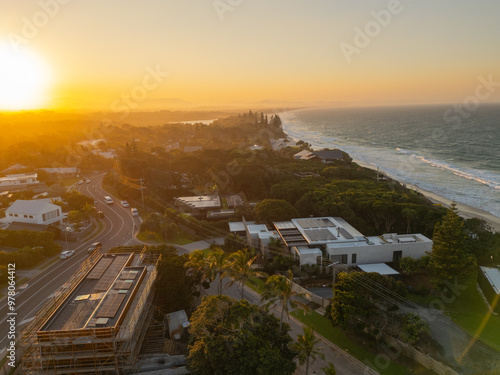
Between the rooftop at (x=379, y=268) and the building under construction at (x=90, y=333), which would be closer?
the building under construction at (x=90, y=333)

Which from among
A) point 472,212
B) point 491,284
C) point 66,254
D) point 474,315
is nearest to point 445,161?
point 472,212

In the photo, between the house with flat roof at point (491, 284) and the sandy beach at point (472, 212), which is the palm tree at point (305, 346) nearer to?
the house with flat roof at point (491, 284)

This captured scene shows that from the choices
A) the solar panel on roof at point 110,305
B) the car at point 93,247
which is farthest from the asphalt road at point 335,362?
the car at point 93,247

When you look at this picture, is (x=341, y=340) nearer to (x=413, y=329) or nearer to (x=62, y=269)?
(x=413, y=329)

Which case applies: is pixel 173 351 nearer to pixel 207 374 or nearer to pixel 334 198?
pixel 207 374

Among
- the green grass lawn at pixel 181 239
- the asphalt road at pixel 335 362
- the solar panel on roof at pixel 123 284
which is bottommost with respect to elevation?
the green grass lawn at pixel 181 239

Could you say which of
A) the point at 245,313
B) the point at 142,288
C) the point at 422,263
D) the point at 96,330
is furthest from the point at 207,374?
the point at 422,263
